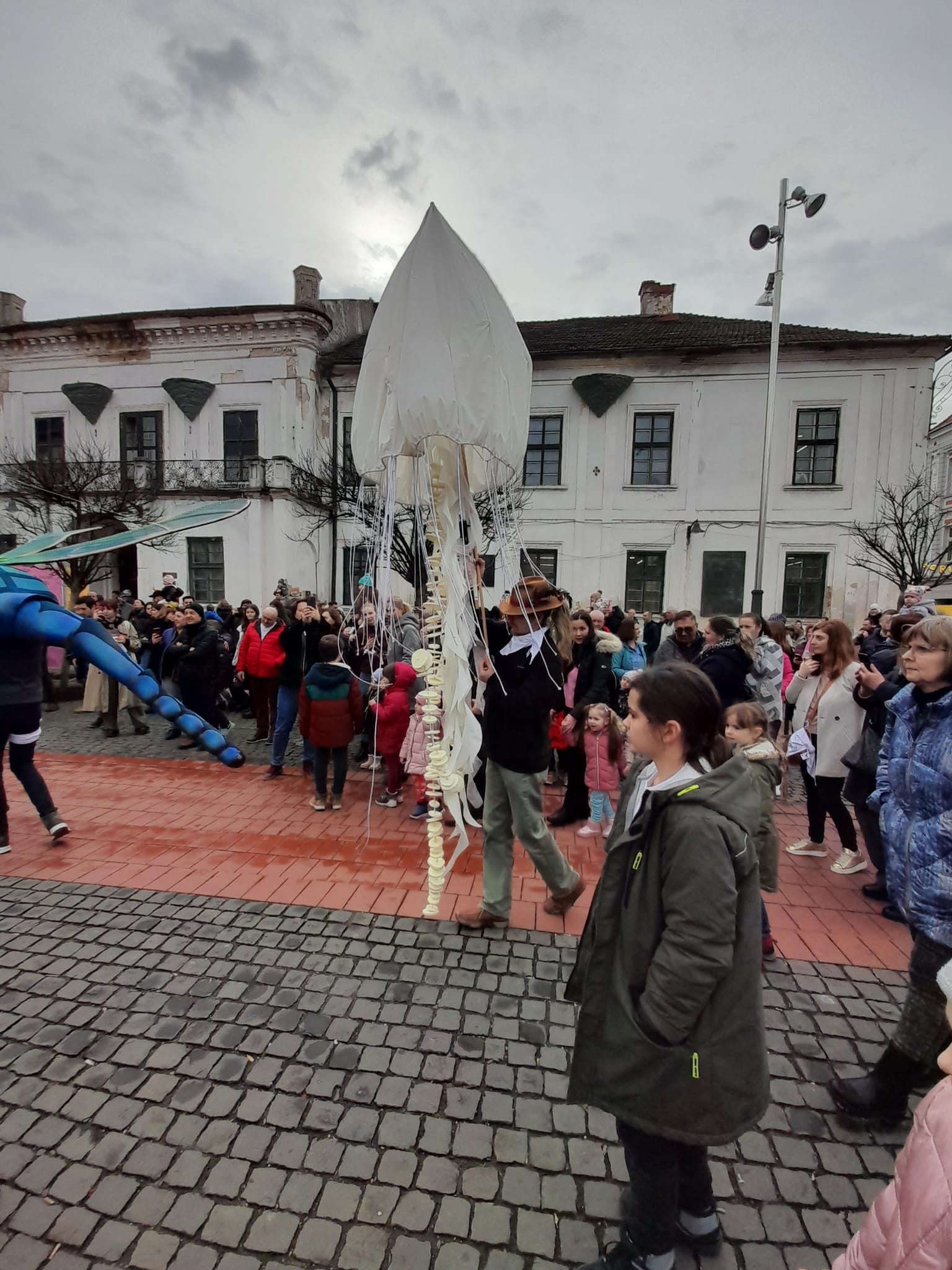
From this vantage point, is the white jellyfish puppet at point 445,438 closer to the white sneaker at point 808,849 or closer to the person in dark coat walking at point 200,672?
the white sneaker at point 808,849

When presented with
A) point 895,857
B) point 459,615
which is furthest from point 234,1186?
point 895,857

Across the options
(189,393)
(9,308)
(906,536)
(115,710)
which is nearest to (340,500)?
(115,710)

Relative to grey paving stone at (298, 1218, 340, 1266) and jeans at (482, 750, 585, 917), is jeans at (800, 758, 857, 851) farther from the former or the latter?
grey paving stone at (298, 1218, 340, 1266)

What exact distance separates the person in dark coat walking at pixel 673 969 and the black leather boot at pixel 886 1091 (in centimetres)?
83

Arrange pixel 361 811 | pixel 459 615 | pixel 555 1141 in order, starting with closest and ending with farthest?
pixel 555 1141 < pixel 459 615 < pixel 361 811

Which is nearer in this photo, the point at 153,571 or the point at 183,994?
the point at 183,994

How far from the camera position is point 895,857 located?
7.52 feet

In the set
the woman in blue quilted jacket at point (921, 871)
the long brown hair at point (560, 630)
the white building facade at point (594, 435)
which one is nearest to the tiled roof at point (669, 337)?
the white building facade at point (594, 435)

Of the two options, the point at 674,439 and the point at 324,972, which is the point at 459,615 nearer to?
the point at 324,972

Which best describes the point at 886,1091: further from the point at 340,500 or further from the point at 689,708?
the point at 340,500

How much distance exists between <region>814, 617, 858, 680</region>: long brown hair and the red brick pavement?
1412 millimetres

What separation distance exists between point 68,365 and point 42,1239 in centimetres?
2436

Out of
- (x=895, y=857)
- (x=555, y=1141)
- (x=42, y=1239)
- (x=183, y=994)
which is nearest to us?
(x=42, y=1239)

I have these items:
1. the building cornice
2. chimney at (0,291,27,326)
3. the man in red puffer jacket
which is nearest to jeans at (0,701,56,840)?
the man in red puffer jacket
